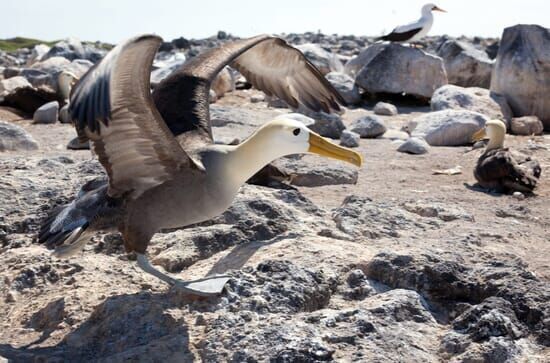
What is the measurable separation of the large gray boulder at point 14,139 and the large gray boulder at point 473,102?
6030 mm

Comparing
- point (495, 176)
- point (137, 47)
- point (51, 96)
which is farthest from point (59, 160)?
point (51, 96)

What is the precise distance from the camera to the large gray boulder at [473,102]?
11609mm

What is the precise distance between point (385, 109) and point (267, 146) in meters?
8.71

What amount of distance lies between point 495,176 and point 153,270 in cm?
428

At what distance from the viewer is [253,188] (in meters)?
5.56

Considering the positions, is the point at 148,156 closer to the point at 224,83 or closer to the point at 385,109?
the point at 385,109

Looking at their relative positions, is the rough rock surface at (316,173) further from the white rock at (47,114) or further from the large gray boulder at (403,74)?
the large gray boulder at (403,74)

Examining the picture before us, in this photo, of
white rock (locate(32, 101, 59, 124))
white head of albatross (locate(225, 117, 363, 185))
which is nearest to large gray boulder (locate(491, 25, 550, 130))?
white rock (locate(32, 101, 59, 124))

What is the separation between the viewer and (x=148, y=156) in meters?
4.15

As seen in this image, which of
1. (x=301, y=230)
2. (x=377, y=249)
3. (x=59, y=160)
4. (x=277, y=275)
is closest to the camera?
(x=277, y=275)

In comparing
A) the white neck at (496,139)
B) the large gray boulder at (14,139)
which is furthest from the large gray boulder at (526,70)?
the large gray boulder at (14,139)

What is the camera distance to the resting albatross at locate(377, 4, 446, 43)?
1534 centimetres

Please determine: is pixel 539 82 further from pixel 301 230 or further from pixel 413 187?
pixel 301 230

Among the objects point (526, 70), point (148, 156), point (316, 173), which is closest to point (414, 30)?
point (526, 70)
